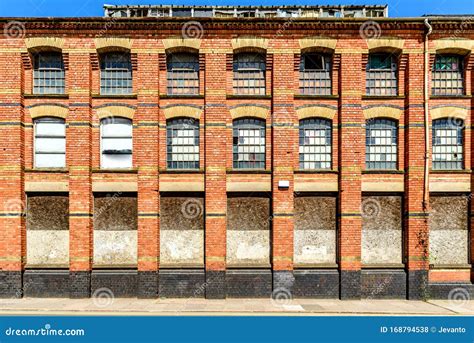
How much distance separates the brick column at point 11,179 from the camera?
1327 cm

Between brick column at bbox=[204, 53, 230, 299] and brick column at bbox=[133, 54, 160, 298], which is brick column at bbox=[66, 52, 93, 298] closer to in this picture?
brick column at bbox=[133, 54, 160, 298]

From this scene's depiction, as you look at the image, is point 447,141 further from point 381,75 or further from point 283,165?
point 283,165

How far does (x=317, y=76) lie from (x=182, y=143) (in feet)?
20.9

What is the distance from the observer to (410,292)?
13398 mm

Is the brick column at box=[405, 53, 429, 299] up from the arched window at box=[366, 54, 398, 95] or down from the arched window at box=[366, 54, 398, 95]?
down

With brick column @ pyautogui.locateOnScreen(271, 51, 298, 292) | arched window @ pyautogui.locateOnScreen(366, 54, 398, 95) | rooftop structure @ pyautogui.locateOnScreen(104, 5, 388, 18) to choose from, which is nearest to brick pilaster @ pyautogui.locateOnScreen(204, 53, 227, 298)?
brick column @ pyautogui.locateOnScreen(271, 51, 298, 292)

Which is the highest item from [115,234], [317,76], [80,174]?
[317,76]

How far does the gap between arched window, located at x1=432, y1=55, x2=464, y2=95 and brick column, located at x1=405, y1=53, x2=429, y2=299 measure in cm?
97

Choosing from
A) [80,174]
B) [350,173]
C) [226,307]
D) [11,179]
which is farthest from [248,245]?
[11,179]

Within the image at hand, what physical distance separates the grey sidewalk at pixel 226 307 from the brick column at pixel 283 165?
53.9 inches

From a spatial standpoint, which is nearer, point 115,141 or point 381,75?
point 115,141

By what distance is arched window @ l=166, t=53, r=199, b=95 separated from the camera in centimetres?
1396

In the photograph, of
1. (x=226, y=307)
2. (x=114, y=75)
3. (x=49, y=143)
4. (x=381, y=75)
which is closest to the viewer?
(x=226, y=307)

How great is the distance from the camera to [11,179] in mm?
13391
